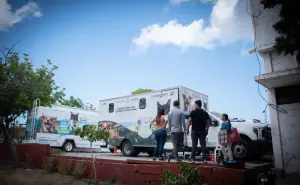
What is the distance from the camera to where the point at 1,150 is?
10.8 m

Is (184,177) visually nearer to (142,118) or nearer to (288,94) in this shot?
(288,94)

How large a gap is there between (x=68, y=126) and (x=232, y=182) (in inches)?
542

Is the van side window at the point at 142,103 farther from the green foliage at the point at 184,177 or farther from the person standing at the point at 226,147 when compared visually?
the green foliage at the point at 184,177

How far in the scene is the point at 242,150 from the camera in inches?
317

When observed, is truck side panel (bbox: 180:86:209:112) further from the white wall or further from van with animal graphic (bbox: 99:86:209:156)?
the white wall

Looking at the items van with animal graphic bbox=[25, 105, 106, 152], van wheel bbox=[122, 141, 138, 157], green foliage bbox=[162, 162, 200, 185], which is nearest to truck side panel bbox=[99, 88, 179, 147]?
van wheel bbox=[122, 141, 138, 157]

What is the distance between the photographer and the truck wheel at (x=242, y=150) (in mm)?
7902

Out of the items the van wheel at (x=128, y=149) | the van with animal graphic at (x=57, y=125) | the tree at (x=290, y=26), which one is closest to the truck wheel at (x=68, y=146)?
the van with animal graphic at (x=57, y=125)

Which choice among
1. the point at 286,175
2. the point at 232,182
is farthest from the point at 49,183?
the point at 286,175

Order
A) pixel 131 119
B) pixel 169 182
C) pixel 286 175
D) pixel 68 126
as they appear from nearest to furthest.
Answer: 1. pixel 169 182
2. pixel 286 175
3. pixel 131 119
4. pixel 68 126

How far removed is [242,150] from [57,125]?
12.3 m

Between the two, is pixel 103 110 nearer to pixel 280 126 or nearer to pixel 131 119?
pixel 131 119

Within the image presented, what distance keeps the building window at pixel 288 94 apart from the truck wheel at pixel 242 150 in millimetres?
2046

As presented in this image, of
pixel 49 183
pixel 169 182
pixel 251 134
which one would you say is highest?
pixel 251 134
